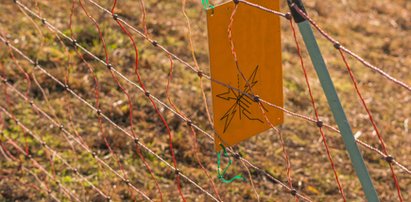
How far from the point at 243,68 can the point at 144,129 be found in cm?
157

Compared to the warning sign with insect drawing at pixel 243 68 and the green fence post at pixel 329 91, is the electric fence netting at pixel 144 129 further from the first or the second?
the green fence post at pixel 329 91

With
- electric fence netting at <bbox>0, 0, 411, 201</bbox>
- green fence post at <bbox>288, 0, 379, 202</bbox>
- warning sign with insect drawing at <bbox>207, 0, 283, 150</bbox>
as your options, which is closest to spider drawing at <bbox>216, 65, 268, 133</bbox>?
warning sign with insect drawing at <bbox>207, 0, 283, 150</bbox>

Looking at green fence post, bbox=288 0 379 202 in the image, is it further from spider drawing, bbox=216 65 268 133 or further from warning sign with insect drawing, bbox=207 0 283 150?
spider drawing, bbox=216 65 268 133

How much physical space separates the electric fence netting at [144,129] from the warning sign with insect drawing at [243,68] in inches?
21.1

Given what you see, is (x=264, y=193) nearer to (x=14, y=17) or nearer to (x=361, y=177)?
(x=361, y=177)

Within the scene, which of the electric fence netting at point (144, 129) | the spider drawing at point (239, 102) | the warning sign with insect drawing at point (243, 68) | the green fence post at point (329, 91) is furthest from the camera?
the electric fence netting at point (144, 129)

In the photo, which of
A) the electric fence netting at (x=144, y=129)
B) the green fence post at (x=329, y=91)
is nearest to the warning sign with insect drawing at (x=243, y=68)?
the green fence post at (x=329, y=91)

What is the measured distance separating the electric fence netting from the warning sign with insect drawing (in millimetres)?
535

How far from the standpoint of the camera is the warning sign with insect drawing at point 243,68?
6.75 feet

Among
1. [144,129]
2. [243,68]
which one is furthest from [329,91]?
[144,129]

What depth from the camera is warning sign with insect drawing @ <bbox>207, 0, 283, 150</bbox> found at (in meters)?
2.06

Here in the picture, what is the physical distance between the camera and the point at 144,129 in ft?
12.0

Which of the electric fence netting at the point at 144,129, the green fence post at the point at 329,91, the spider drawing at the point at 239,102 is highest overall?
the green fence post at the point at 329,91

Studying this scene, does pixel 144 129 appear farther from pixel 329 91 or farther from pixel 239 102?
pixel 329 91
